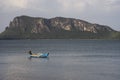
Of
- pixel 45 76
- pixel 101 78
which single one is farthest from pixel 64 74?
pixel 101 78

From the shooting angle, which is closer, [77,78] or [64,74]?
[77,78]

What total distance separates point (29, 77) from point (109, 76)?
11.0 meters

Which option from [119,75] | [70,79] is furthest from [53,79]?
[119,75]

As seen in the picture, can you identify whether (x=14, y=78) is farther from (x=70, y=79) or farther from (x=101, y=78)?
(x=101, y=78)

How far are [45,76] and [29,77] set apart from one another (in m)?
2.39

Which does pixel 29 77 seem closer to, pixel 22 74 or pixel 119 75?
pixel 22 74

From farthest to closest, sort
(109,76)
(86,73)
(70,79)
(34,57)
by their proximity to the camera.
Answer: (34,57), (86,73), (109,76), (70,79)

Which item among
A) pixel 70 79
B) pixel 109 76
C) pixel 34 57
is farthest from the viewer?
pixel 34 57

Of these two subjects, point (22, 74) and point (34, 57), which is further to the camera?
point (34, 57)

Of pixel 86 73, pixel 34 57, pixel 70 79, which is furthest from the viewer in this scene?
pixel 34 57

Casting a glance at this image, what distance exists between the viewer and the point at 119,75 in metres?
51.3

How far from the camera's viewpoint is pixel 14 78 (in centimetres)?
4878

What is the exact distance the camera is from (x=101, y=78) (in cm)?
4859

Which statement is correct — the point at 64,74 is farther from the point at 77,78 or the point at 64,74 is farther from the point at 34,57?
the point at 34,57
